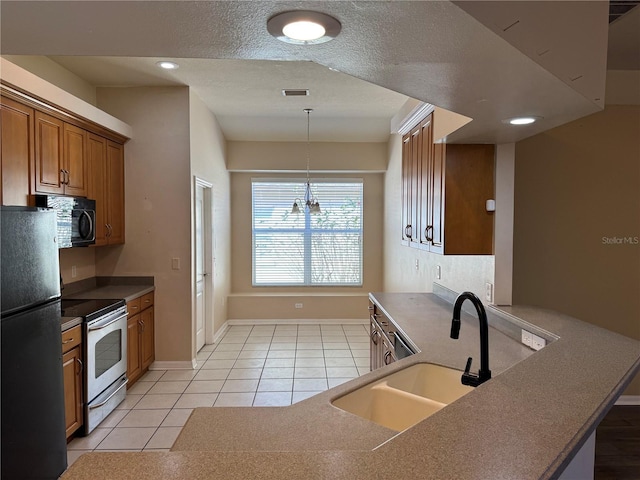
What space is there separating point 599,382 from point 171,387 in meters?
3.54

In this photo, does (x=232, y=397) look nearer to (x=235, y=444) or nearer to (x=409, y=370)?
(x=409, y=370)

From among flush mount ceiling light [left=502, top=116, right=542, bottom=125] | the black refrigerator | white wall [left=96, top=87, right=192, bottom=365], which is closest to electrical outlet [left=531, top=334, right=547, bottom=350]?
flush mount ceiling light [left=502, top=116, right=542, bottom=125]

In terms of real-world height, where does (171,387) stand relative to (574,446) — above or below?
below

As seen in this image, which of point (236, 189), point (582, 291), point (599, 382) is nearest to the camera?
point (599, 382)

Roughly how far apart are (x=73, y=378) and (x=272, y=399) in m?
1.58

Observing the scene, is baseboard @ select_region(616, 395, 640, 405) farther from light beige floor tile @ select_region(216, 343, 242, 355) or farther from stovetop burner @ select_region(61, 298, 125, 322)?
stovetop burner @ select_region(61, 298, 125, 322)

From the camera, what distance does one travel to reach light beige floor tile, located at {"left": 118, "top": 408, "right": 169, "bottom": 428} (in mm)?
3107

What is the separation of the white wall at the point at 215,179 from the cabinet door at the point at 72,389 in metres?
1.57

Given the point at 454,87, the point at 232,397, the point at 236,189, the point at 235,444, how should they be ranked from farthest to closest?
the point at 236,189
the point at 232,397
the point at 454,87
the point at 235,444

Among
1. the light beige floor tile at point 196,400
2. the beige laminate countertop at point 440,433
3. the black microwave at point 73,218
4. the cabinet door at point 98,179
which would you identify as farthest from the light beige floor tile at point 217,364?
the beige laminate countertop at point 440,433

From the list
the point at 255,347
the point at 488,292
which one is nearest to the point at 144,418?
the point at 255,347

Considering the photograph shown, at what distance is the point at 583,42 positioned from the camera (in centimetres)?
119

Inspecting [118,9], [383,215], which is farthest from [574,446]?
[383,215]

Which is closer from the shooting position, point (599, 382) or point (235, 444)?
point (235, 444)
